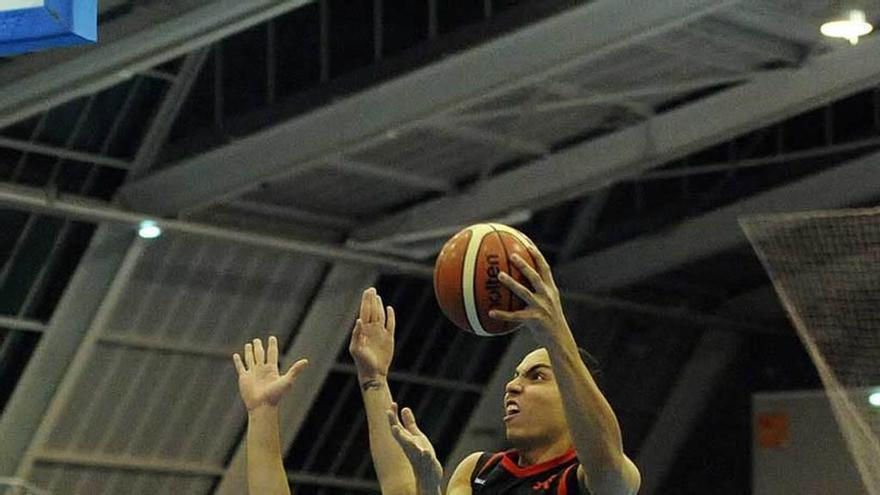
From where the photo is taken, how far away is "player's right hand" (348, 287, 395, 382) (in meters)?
7.09

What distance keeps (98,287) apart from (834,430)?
10469 millimetres

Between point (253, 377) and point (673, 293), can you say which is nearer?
point (253, 377)

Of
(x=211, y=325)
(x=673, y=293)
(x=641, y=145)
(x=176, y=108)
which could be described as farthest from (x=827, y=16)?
(x=673, y=293)

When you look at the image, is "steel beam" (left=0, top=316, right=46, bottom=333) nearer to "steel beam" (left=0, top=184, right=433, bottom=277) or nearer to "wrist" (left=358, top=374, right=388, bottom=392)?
"steel beam" (left=0, top=184, right=433, bottom=277)

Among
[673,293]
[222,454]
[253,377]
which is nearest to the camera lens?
[253,377]

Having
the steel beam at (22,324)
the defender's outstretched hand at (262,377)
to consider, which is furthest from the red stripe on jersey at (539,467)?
the steel beam at (22,324)

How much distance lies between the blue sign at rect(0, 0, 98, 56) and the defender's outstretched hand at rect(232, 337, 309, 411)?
147 centimetres

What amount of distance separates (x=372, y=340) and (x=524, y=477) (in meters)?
1.20

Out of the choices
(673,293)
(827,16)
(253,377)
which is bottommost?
(253,377)

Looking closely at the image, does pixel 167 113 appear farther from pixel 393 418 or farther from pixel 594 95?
pixel 393 418

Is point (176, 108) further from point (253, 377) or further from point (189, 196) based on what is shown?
point (253, 377)

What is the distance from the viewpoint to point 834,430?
80.1ft

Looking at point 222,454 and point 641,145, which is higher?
point 641,145

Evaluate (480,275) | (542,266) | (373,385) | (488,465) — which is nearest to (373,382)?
(373,385)
